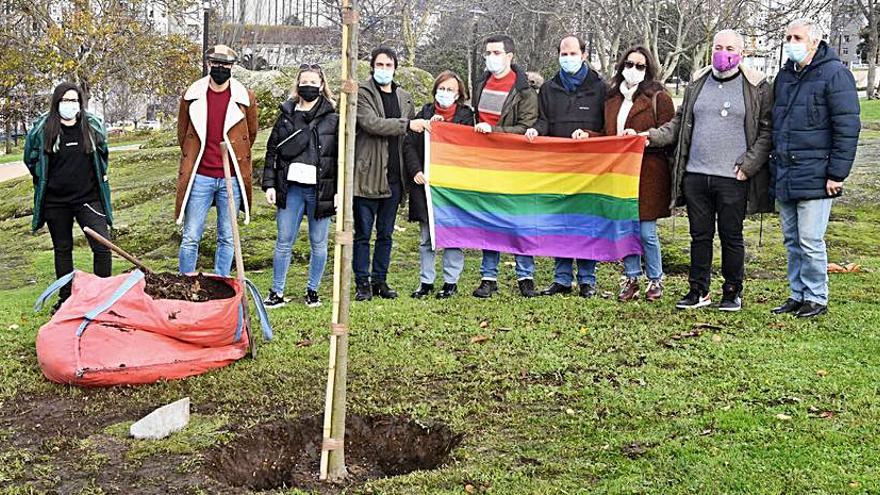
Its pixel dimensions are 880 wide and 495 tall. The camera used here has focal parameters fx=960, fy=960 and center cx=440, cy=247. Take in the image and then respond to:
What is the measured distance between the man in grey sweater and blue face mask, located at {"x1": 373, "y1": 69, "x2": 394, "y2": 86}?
2155 mm

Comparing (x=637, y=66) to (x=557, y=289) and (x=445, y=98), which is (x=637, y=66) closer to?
(x=445, y=98)

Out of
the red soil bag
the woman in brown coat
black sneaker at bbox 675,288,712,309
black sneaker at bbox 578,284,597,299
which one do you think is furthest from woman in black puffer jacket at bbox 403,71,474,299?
the red soil bag

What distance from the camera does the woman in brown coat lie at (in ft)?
25.4

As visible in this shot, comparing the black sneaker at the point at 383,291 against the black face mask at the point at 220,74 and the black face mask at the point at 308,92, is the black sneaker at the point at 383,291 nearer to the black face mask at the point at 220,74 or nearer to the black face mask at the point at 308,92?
the black face mask at the point at 308,92

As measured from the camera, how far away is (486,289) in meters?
8.24

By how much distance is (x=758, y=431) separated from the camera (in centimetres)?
484

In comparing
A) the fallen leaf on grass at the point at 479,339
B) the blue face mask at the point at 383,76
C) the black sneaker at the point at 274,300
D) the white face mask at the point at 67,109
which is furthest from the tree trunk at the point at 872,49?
the white face mask at the point at 67,109

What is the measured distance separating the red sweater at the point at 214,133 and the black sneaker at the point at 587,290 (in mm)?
3094

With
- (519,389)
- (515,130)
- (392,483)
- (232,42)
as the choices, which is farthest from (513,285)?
(232,42)

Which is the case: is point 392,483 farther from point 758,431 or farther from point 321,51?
point 321,51

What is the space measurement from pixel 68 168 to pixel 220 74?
141 centimetres

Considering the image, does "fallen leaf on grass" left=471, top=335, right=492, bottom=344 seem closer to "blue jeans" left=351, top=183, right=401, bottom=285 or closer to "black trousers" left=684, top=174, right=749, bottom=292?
"blue jeans" left=351, top=183, right=401, bottom=285

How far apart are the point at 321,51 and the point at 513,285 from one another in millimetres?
39532

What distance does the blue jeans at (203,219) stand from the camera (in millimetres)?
7488
